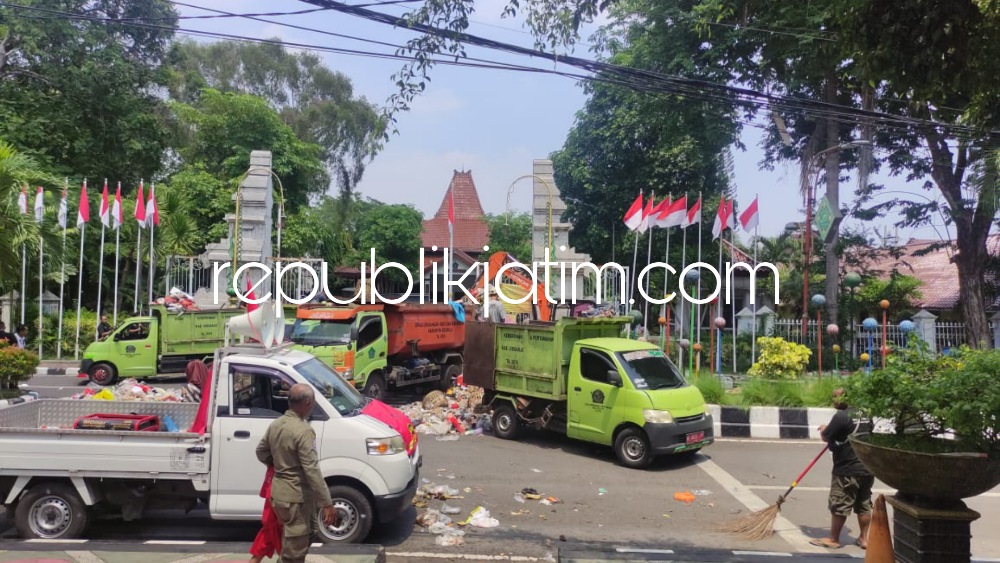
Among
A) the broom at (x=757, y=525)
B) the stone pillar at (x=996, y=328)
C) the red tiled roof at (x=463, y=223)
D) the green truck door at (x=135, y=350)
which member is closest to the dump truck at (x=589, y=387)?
the broom at (x=757, y=525)

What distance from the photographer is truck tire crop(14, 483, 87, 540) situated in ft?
20.1

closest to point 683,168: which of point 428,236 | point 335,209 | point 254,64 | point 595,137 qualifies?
point 595,137

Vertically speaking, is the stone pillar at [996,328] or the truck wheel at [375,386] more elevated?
the stone pillar at [996,328]

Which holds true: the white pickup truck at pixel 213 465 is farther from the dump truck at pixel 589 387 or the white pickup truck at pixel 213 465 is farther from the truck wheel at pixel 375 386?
the truck wheel at pixel 375 386

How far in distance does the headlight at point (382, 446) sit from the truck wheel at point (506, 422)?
17.4ft

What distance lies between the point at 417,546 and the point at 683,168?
22361mm

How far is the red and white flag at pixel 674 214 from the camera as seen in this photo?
16.5 m

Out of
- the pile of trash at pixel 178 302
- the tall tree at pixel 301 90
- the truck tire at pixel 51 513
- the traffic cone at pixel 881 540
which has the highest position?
the tall tree at pixel 301 90

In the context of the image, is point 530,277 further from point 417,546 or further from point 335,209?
point 335,209

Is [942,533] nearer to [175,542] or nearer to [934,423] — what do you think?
[934,423]

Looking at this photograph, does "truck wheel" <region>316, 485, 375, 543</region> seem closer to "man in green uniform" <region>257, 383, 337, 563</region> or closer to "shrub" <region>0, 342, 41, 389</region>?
"man in green uniform" <region>257, 383, 337, 563</region>

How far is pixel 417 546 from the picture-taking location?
Answer: 6.42m

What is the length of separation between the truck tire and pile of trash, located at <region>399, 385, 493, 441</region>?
6029 millimetres

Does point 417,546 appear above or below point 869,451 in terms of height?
below
